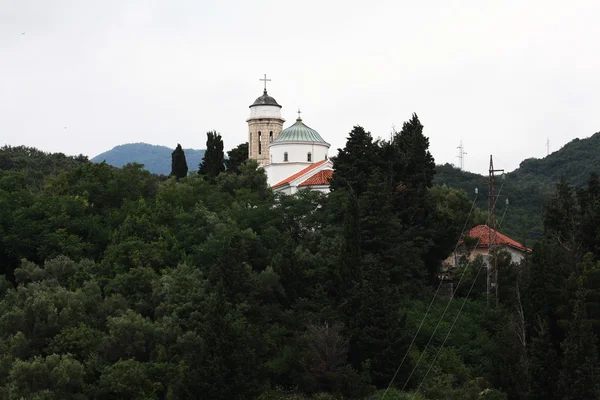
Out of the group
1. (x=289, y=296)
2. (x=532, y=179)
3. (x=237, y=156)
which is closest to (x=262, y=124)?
(x=237, y=156)

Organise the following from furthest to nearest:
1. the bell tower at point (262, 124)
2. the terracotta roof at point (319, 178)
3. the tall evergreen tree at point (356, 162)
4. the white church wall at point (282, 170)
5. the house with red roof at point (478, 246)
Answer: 1. the bell tower at point (262, 124)
2. the white church wall at point (282, 170)
3. the terracotta roof at point (319, 178)
4. the house with red roof at point (478, 246)
5. the tall evergreen tree at point (356, 162)

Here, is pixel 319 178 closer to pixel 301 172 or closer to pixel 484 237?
pixel 301 172

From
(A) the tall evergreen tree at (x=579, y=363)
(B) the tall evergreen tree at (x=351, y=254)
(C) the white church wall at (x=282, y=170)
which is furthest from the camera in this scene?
(C) the white church wall at (x=282, y=170)

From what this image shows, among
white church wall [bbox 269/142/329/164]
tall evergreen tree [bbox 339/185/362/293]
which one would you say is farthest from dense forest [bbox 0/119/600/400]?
white church wall [bbox 269/142/329/164]

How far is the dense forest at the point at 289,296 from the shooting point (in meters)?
26.3

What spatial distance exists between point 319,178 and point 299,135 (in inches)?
228

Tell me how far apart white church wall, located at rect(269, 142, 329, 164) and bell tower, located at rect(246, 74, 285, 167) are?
7.08 meters

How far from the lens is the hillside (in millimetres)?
61219

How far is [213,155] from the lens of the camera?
4878cm

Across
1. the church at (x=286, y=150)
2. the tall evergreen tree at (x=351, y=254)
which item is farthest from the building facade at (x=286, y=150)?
the tall evergreen tree at (x=351, y=254)

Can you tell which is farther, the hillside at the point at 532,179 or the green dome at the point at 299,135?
the hillside at the point at 532,179

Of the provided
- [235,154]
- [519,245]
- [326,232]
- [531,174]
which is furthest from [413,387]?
[531,174]

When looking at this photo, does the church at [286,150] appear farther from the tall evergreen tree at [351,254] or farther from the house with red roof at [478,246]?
the tall evergreen tree at [351,254]

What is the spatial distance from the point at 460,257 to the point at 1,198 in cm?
1933
